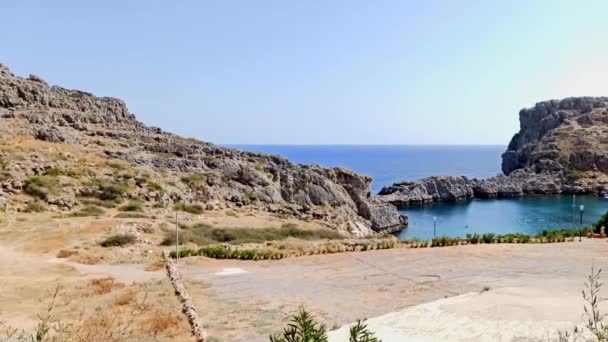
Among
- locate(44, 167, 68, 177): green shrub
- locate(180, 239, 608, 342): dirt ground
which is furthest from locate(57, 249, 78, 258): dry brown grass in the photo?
locate(44, 167, 68, 177): green shrub

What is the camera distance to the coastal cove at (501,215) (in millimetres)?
78938

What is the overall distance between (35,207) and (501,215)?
8219 centimetres

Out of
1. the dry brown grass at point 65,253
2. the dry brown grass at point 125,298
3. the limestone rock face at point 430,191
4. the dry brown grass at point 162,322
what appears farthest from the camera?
the limestone rock face at point 430,191

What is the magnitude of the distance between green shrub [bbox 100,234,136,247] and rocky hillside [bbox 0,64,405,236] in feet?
41.1

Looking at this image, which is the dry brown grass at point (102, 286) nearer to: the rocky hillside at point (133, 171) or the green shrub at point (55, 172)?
the rocky hillside at point (133, 171)

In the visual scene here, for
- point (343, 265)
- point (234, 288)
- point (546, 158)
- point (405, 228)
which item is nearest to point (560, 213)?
point (405, 228)

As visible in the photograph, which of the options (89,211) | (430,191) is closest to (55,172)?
(89,211)

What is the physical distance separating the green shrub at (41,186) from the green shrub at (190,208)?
31.8 ft

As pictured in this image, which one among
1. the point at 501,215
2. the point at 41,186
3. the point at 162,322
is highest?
the point at 41,186

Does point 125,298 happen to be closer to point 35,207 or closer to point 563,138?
point 35,207

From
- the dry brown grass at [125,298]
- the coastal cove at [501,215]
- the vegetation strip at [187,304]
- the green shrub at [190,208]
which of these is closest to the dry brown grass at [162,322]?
the vegetation strip at [187,304]

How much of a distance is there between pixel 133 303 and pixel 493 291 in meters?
12.0

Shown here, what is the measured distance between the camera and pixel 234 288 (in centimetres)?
1911

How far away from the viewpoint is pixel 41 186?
41.0 m
